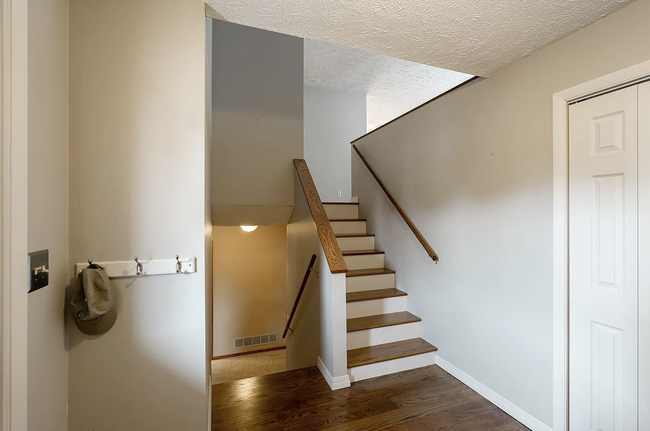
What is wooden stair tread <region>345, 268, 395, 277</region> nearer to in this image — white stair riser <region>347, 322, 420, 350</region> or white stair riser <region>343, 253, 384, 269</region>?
white stair riser <region>343, 253, 384, 269</region>

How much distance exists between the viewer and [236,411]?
1.92 meters

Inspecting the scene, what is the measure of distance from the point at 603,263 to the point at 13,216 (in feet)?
7.62

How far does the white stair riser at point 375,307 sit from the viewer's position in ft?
8.95

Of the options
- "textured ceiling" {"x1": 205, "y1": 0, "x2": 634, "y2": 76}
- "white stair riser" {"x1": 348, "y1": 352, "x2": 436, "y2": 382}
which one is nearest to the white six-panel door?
"textured ceiling" {"x1": 205, "y1": 0, "x2": 634, "y2": 76}

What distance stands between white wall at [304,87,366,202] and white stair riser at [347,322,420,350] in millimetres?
2800

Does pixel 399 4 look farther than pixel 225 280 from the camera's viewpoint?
No

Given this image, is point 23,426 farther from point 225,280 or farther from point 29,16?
point 225,280

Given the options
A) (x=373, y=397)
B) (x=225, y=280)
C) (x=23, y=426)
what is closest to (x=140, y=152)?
(x=23, y=426)

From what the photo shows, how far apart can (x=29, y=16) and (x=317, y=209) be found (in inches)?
78.1

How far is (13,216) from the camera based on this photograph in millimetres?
741

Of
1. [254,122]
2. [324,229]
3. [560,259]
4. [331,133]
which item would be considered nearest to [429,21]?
[560,259]

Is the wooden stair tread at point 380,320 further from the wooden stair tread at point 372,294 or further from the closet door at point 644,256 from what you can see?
the closet door at point 644,256

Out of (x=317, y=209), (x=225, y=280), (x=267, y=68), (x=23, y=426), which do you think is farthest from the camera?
(x=225, y=280)

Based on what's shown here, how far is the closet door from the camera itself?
50.9 inches
